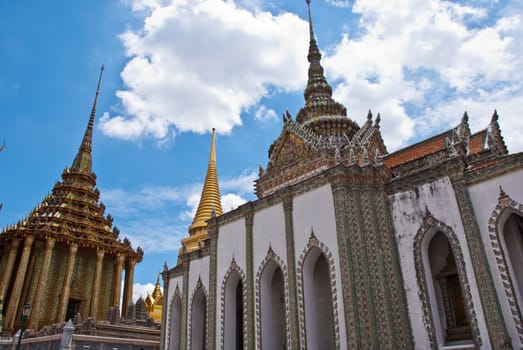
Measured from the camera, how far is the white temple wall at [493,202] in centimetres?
1084

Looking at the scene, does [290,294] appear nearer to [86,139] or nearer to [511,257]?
[511,257]

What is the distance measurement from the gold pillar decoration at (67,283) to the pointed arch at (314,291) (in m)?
18.3

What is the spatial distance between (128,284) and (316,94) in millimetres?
19461

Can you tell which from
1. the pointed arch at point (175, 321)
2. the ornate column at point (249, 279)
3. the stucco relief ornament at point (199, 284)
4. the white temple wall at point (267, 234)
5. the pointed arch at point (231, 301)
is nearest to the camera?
the ornate column at point (249, 279)

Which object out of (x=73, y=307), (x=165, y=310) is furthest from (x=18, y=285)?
(x=165, y=310)

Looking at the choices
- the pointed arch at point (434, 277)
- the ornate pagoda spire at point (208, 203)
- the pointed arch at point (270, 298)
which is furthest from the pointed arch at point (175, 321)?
the ornate pagoda spire at point (208, 203)

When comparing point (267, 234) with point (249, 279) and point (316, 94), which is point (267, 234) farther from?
point (316, 94)

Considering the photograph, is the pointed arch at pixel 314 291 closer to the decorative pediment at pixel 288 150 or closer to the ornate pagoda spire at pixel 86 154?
the decorative pediment at pixel 288 150

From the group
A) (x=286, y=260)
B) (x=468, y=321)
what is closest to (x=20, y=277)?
(x=286, y=260)

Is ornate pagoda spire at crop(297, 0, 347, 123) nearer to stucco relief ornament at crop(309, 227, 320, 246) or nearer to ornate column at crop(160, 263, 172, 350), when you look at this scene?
stucco relief ornament at crop(309, 227, 320, 246)

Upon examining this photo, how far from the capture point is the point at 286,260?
15.1 m

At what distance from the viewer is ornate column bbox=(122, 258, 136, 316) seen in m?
31.1

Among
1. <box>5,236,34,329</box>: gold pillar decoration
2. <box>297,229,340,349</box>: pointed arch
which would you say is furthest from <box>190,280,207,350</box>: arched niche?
<box>5,236,34,329</box>: gold pillar decoration

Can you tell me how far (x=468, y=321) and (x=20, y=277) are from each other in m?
24.8
